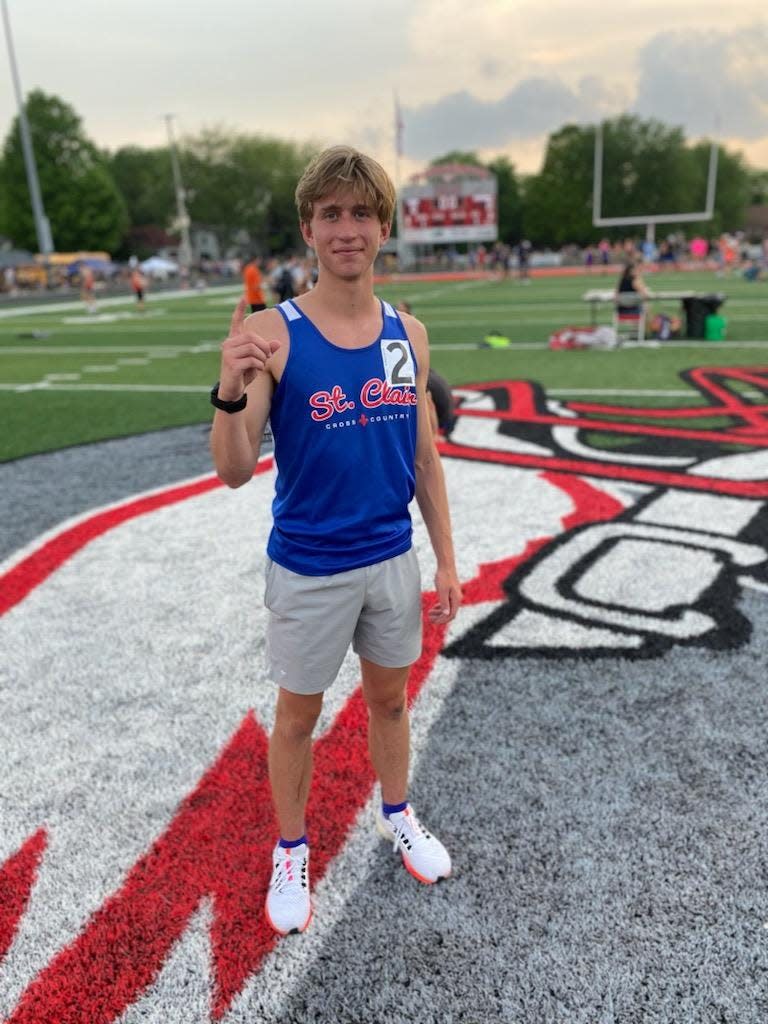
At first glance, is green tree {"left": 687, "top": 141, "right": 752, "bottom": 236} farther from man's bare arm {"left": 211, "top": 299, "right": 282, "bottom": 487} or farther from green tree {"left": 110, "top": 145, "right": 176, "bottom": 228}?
man's bare arm {"left": 211, "top": 299, "right": 282, "bottom": 487}

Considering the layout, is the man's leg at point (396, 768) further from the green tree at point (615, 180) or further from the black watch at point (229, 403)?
the green tree at point (615, 180)

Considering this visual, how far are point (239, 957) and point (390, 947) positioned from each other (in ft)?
1.46

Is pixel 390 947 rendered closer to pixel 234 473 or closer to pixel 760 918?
pixel 760 918

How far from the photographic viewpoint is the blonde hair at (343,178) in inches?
76.1

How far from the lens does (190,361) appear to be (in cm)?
1468

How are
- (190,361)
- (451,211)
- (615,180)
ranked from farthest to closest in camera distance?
(615,180), (451,211), (190,361)

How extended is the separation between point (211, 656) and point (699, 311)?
1336 centimetres

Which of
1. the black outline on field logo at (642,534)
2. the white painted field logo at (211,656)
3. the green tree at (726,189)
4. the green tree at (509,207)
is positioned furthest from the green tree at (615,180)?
the white painted field logo at (211,656)

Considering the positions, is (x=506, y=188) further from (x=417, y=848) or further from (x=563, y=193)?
(x=417, y=848)

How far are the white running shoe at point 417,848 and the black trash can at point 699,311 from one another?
45.3 ft

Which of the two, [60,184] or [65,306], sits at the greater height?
[60,184]

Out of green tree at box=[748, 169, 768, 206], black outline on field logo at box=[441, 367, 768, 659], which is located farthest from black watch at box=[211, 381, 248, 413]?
green tree at box=[748, 169, 768, 206]

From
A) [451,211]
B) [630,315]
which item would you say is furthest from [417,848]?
[451,211]

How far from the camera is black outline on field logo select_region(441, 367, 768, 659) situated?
390 cm
